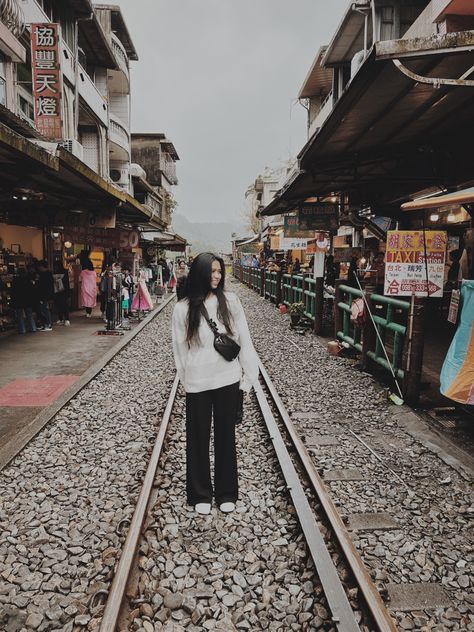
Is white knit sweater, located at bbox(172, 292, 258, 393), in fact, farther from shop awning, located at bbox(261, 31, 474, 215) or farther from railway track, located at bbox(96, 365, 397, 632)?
shop awning, located at bbox(261, 31, 474, 215)

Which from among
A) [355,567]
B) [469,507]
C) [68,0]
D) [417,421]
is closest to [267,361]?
[417,421]

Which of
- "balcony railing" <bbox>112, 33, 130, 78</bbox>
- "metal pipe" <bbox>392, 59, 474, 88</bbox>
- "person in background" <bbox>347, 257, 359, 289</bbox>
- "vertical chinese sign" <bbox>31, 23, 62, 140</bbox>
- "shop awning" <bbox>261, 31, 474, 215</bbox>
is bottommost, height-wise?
"person in background" <bbox>347, 257, 359, 289</bbox>

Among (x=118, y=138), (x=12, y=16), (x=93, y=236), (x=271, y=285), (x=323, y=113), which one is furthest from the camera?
(x=118, y=138)

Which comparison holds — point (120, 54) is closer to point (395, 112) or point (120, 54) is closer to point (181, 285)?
point (181, 285)

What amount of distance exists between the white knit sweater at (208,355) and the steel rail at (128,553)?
1.08 meters

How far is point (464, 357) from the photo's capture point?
512cm

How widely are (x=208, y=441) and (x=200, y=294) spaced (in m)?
1.26

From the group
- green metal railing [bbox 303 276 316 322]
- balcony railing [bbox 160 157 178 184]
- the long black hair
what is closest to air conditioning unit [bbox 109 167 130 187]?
balcony railing [bbox 160 157 178 184]

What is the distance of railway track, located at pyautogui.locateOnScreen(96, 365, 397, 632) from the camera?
265 cm

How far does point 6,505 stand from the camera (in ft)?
13.4

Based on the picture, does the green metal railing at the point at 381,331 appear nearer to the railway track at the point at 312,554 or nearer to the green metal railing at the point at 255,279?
the railway track at the point at 312,554

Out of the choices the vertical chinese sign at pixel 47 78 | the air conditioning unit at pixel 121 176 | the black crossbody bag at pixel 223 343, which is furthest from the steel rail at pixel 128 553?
the air conditioning unit at pixel 121 176

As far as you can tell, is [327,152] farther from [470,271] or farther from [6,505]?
[6,505]

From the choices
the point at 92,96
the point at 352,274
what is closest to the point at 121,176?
the point at 92,96
